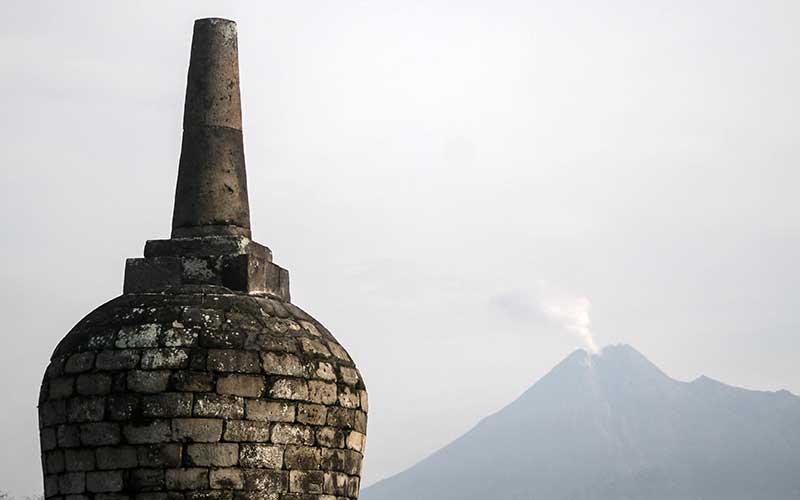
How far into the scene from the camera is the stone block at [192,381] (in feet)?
48.2

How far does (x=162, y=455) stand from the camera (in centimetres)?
1458

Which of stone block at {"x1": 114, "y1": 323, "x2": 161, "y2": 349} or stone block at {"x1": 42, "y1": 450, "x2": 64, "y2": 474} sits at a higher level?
stone block at {"x1": 114, "y1": 323, "x2": 161, "y2": 349}

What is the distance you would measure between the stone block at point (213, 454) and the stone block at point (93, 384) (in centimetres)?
109

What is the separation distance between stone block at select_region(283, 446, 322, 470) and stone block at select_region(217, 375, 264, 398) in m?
Answer: 0.67

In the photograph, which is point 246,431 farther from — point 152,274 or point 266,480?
point 152,274

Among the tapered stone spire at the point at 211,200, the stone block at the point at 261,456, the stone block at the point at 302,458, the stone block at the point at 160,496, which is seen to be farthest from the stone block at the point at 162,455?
the tapered stone spire at the point at 211,200

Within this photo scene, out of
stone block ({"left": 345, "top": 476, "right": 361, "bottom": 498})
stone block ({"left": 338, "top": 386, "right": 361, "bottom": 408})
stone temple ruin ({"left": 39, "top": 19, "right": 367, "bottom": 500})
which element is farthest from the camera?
stone block ({"left": 345, "top": 476, "right": 361, "bottom": 498})

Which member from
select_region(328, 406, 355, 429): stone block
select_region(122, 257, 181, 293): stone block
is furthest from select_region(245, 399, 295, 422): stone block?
select_region(122, 257, 181, 293): stone block

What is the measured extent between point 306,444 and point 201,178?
11.2 feet

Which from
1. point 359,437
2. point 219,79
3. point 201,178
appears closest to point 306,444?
point 359,437

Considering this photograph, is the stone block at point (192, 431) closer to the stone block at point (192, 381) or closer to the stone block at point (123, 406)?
the stone block at point (192, 381)

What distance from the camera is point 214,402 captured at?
14688mm

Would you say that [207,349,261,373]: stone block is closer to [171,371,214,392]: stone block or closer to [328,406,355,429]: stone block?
[171,371,214,392]: stone block

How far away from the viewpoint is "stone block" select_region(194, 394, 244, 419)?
1465cm
